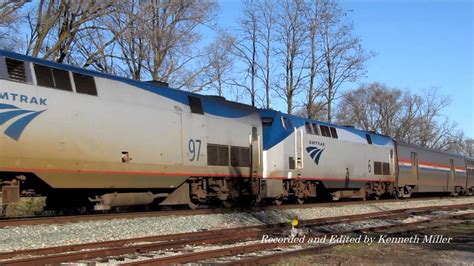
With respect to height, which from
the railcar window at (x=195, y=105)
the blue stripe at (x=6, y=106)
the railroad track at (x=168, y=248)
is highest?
the railcar window at (x=195, y=105)

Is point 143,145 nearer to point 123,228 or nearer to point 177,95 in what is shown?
point 177,95

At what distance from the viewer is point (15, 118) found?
11.1m

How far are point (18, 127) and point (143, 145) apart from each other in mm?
3802

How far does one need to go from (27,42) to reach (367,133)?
18.7 m

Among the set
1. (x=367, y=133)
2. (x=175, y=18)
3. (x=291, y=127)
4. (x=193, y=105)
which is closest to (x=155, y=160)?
(x=193, y=105)

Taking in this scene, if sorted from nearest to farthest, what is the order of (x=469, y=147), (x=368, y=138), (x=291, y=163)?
1. (x=291, y=163)
2. (x=368, y=138)
3. (x=469, y=147)

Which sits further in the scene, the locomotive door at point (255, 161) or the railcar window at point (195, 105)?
the locomotive door at point (255, 161)

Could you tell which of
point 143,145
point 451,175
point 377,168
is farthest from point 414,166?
point 143,145

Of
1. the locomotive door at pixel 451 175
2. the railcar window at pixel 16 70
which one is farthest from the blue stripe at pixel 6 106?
the locomotive door at pixel 451 175

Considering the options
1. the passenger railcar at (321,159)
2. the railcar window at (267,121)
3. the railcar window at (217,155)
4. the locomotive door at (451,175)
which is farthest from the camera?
the locomotive door at (451,175)

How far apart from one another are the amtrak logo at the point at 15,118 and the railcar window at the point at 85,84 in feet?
5.11

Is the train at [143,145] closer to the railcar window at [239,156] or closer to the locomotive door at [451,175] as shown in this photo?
the railcar window at [239,156]

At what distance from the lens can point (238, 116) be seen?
18391mm

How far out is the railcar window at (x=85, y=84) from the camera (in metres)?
12.8
